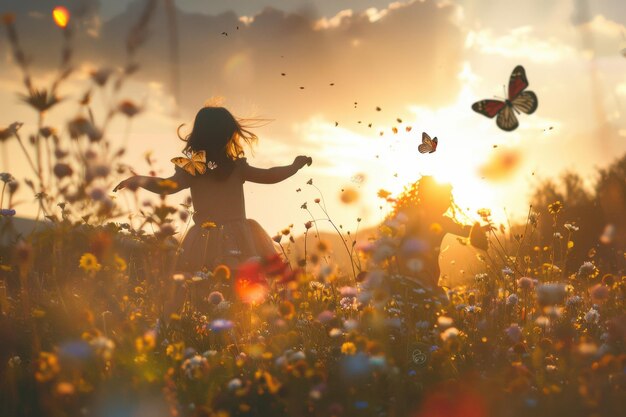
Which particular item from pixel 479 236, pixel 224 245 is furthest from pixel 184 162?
pixel 479 236

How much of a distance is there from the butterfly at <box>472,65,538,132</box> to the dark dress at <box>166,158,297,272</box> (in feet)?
11.2

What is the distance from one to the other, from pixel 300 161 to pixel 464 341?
338cm

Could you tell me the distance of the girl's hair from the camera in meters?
6.84

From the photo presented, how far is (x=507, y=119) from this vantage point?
3775mm

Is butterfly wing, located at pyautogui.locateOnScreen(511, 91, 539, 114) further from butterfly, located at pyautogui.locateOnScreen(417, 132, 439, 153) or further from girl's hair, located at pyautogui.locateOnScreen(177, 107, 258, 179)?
girl's hair, located at pyautogui.locateOnScreen(177, 107, 258, 179)

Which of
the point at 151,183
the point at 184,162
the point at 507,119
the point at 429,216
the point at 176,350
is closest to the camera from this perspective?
the point at 176,350

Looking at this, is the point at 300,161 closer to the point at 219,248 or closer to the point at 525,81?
the point at 219,248

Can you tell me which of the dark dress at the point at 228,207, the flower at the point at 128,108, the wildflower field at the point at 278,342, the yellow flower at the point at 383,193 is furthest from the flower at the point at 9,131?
the dark dress at the point at 228,207

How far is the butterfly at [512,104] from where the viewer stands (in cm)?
375

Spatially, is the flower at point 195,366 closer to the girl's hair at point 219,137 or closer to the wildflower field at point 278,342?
the wildflower field at point 278,342

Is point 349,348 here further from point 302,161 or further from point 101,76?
point 302,161

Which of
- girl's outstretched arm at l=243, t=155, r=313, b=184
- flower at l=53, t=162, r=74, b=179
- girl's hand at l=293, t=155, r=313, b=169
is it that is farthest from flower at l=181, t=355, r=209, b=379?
girl's outstretched arm at l=243, t=155, r=313, b=184

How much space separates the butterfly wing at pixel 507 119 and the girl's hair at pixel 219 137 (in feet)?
12.1

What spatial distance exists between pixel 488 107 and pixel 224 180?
3691mm
